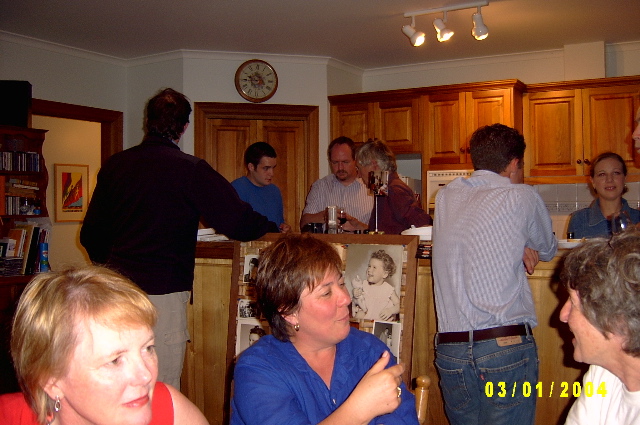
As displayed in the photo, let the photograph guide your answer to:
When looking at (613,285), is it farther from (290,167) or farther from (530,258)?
(290,167)

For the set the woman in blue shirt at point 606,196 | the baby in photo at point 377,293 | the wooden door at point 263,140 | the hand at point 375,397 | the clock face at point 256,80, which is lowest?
the hand at point 375,397

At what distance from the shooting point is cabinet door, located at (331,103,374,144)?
5.49 meters

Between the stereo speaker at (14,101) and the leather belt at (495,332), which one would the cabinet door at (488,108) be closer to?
the leather belt at (495,332)

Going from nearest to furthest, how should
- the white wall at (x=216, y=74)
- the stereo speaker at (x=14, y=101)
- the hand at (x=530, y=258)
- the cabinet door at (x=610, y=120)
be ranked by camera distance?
the hand at (x=530, y=258) < the stereo speaker at (x=14, y=101) < the cabinet door at (x=610, y=120) < the white wall at (x=216, y=74)

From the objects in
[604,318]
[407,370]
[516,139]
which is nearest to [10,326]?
[604,318]

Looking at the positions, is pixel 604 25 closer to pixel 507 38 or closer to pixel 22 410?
pixel 507 38

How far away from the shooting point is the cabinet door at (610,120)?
4785 millimetres

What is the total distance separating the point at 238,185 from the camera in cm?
431

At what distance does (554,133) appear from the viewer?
508 centimetres

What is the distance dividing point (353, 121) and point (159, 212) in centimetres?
345

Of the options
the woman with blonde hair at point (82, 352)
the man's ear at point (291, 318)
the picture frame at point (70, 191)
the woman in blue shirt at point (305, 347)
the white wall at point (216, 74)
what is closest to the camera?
the woman with blonde hair at point (82, 352)

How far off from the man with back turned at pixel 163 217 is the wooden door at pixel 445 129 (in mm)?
3106

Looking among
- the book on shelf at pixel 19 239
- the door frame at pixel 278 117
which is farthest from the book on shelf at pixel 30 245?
the door frame at pixel 278 117

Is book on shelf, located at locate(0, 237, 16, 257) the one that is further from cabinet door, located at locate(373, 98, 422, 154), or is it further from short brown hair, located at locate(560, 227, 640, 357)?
short brown hair, located at locate(560, 227, 640, 357)
